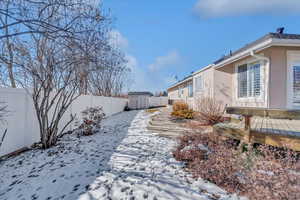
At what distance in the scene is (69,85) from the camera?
18.2 ft

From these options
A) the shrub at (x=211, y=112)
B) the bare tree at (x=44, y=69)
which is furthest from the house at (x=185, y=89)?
the bare tree at (x=44, y=69)

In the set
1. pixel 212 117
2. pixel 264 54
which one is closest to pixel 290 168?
pixel 212 117

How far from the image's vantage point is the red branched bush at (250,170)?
5.57ft

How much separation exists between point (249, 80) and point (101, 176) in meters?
6.91

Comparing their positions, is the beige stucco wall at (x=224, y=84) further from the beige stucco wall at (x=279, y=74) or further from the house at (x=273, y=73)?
the beige stucco wall at (x=279, y=74)

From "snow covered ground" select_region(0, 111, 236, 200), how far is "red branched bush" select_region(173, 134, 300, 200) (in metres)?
0.22

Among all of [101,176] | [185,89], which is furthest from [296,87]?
[185,89]

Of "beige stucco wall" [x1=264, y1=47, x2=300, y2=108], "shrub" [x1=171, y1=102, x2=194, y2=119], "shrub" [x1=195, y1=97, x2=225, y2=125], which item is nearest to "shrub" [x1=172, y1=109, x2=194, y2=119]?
"shrub" [x1=171, y1=102, x2=194, y2=119]

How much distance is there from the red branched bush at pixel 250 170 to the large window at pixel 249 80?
3706 mm

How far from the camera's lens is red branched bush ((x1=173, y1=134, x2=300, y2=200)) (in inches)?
66.8

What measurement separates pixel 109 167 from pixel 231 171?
7.73 feet

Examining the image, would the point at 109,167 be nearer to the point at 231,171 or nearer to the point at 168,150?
the point at 168,150

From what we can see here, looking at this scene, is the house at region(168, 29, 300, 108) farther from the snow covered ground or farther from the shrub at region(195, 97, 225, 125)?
the snow covered ground

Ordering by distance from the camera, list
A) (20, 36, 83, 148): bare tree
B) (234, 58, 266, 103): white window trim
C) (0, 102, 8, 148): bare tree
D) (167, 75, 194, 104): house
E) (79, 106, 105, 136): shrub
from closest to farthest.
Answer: (0, 102, 8, 148): bare tree → (20, 36, 83, 148): bare tree → (234, 58, 266, 103): white window trim → (79, 106, 105, 136): shrub → (167, 75, 194, 104): house
